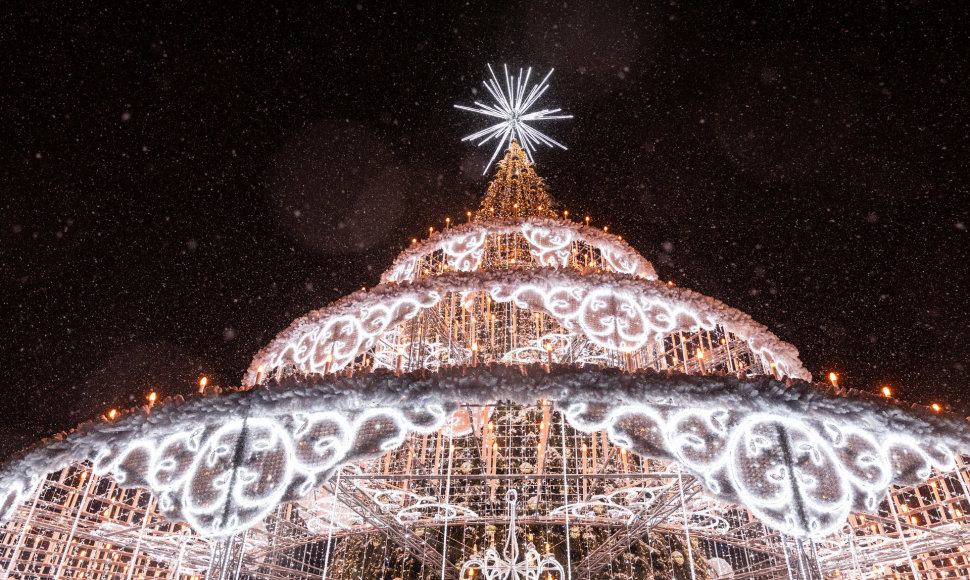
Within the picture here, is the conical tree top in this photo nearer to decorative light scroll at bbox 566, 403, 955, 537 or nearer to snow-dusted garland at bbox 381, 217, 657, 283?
snow-dusted garland at bbox 381, 217, 657, 283

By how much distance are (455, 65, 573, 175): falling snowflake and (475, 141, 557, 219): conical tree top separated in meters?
1.02

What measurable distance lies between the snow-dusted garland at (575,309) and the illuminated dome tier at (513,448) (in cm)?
3

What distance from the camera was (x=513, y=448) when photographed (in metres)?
8.85

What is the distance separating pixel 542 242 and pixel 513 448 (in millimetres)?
3626

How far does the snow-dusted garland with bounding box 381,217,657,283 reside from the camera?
9.68 metres

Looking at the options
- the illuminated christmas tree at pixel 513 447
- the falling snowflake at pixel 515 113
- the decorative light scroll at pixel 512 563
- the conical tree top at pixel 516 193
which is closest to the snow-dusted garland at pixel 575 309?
the illuminated christmas tree at pixel 513 447

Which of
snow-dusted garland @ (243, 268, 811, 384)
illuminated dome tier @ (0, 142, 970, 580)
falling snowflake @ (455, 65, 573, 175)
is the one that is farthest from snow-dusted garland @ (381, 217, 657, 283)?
falling snowflake @ (455, 65, 573, 175)

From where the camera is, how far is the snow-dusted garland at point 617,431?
4414 millimetres

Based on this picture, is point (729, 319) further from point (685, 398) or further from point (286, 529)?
point (286, 529)

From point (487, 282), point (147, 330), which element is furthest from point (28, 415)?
point (487, 282)

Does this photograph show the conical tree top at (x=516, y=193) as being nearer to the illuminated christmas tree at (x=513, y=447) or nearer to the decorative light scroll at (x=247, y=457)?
the illuminated christmas tree at (x=513, y=447)

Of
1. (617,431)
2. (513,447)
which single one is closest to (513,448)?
(513,447)

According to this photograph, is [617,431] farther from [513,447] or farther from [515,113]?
[515,113]

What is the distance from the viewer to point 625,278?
732cm
